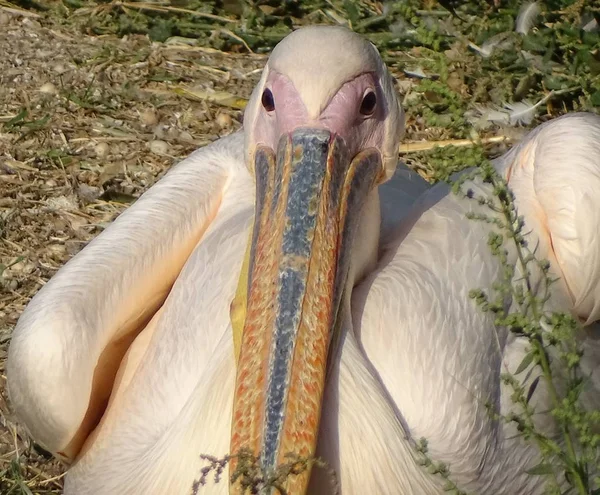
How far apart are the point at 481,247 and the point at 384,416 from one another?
65 centimetres

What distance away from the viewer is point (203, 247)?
3.25 meters

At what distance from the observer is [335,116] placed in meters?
2.71

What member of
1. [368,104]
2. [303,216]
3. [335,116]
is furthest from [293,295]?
[368,104]

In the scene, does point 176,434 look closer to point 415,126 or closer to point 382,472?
point 382,472

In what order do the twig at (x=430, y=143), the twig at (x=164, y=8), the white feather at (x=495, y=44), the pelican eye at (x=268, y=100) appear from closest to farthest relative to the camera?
1. the pelican eye at (x=268, y=100)
2. the twig at (x=430, y=143)
3. the white feather at (x=495, y=44)
4. the twig at (x=164, y=8)

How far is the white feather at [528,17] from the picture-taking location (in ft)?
16.5

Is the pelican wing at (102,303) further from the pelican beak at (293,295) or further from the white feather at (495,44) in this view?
the white feather at (495,44)

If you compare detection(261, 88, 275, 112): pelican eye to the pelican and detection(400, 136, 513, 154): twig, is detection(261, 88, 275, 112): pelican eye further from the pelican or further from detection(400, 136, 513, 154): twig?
detection(400, 136, 513, 154): twig

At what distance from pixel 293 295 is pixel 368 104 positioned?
59cm

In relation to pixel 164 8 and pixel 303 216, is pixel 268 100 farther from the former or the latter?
pixel 164 8

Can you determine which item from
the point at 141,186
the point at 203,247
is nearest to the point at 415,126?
the point at 141,186

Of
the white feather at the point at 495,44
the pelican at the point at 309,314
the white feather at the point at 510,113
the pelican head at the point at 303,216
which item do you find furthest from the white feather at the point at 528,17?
the pelican head at the point at 303,216

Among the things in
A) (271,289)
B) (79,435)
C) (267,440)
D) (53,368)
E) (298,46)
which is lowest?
(79,435)

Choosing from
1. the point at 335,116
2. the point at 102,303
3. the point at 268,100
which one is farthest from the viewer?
the point at 102,303
